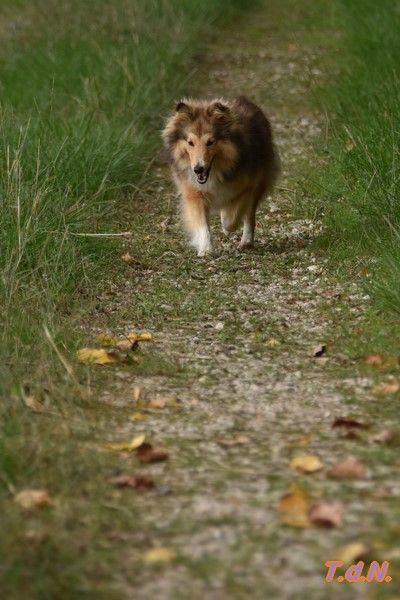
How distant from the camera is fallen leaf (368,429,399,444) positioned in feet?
16.5

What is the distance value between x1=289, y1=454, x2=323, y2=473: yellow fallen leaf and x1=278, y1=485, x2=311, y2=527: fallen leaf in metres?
0.30

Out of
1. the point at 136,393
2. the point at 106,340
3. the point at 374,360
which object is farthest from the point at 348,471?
the point at 106,340

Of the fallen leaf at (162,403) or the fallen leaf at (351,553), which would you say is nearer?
the fallen leaf at (351,553)

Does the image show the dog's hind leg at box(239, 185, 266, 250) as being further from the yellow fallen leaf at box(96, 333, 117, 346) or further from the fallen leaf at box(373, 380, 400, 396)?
the fallen leaf at box(373, 380, 400, 396)

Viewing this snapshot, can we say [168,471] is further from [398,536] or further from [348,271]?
[348,271]

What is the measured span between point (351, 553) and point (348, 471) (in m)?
0.72

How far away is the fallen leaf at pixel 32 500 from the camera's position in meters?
4.35

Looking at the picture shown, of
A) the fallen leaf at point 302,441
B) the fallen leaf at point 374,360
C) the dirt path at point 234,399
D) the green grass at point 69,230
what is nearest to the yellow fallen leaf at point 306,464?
the dirt path at point 234,399

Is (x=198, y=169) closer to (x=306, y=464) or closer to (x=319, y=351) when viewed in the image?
(x=319, y=351)

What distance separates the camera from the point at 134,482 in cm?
464

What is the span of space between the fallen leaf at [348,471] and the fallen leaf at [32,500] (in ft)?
3.25

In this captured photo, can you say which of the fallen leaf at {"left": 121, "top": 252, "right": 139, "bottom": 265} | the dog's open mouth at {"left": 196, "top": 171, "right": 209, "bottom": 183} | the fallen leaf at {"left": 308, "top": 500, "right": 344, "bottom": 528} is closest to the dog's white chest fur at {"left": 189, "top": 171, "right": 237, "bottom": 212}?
the dog's open mouth at {"left": 196, "top": 171, "right": 209, "bottom": 183}

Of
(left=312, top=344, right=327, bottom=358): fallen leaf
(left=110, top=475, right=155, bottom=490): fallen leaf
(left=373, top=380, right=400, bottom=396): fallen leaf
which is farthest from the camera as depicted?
(left=312, top=344, right=327, bottom=358): fallen leaf

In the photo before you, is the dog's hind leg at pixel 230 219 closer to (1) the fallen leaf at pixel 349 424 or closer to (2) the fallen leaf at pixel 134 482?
(1) the fallen leaf at pixel 349 424
